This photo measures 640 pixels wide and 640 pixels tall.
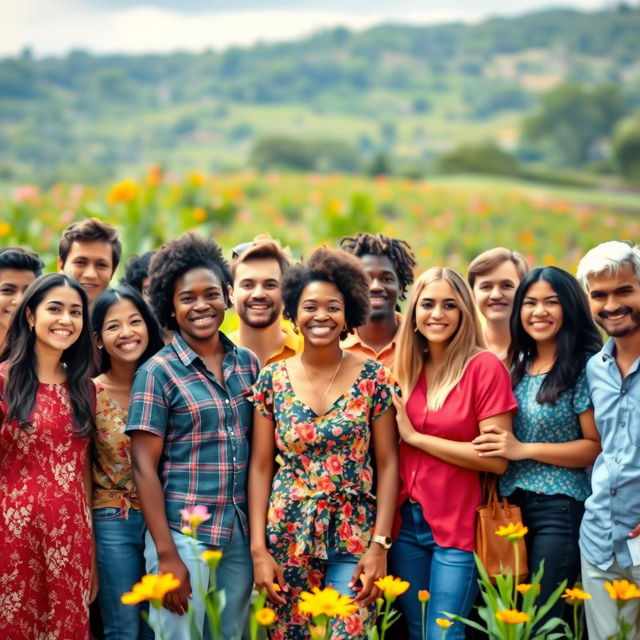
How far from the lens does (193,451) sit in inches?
134

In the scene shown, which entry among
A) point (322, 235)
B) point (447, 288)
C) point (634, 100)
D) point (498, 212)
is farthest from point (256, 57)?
point (447, 288)

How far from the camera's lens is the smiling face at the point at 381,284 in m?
4.33

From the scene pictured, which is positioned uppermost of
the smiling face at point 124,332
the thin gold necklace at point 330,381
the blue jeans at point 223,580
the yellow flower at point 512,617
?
the smiling face at point 124,332

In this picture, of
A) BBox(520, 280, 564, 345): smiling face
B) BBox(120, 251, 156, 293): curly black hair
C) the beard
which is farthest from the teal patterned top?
BBox(120, 251, 156, 293): curly black hair

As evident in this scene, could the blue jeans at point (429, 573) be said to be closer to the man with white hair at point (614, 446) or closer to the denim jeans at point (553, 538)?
the denim jeans at point (553, 538)

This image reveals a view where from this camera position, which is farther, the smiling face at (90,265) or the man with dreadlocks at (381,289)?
the smiling face at (90,265)

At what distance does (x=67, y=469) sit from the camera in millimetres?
3396

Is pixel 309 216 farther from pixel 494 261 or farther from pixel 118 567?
pixel 118 567

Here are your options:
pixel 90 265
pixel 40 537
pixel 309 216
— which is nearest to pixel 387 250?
pixel 90 265

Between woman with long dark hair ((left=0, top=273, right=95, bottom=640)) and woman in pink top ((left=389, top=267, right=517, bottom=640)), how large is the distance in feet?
3.87

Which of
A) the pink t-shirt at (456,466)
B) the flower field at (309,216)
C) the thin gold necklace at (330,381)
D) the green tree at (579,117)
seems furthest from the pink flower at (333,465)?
the green tree at (579,117)

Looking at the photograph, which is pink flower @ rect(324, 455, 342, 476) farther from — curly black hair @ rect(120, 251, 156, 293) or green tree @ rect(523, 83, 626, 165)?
green tree @ rect(523, 83, 626, 165)

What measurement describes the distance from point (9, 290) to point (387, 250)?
5.78 feet

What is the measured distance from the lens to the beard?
14.1 ft
